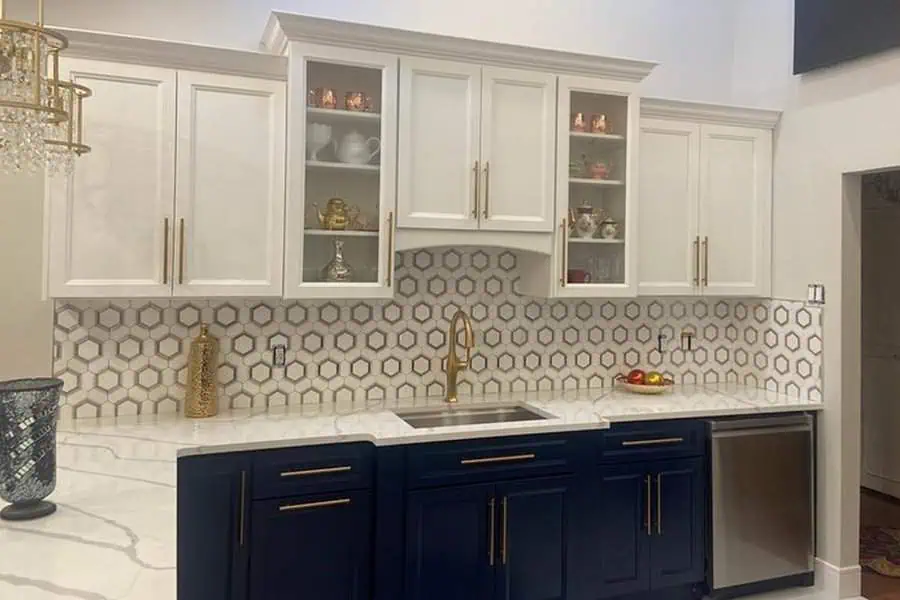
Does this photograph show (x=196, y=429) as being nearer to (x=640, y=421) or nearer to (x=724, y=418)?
(x=640, y=421)

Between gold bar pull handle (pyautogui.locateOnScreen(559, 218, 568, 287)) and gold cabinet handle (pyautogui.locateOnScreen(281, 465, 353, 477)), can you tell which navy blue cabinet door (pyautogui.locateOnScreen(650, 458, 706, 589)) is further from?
gold cabinet handle (pyautogui.locateOnScreen(281, 465, 353, 477))

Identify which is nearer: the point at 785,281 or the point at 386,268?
the point at 386,268

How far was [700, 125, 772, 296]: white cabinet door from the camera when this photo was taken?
3492 millimetres

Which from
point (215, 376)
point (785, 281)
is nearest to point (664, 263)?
point (785, 281)

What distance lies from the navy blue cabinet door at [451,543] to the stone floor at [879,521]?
203cm

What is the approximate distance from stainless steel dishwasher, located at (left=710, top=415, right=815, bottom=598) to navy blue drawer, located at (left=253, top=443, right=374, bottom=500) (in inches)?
64.9

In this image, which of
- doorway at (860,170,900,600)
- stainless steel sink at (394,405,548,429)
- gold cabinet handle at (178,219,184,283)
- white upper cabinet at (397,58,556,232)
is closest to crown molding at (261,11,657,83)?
white upper cabinet at (397,58,556,232)

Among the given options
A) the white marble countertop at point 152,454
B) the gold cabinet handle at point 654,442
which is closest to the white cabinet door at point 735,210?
the white marble countertop at point 152,454

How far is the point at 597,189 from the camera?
10.8 ft

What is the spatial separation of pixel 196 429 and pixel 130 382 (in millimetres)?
480

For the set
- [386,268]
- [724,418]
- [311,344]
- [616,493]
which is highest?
[386,268]

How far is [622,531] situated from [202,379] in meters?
1.94

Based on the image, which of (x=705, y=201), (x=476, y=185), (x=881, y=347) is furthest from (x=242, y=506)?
(x=881, y=347)

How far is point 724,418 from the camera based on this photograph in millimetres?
3152
